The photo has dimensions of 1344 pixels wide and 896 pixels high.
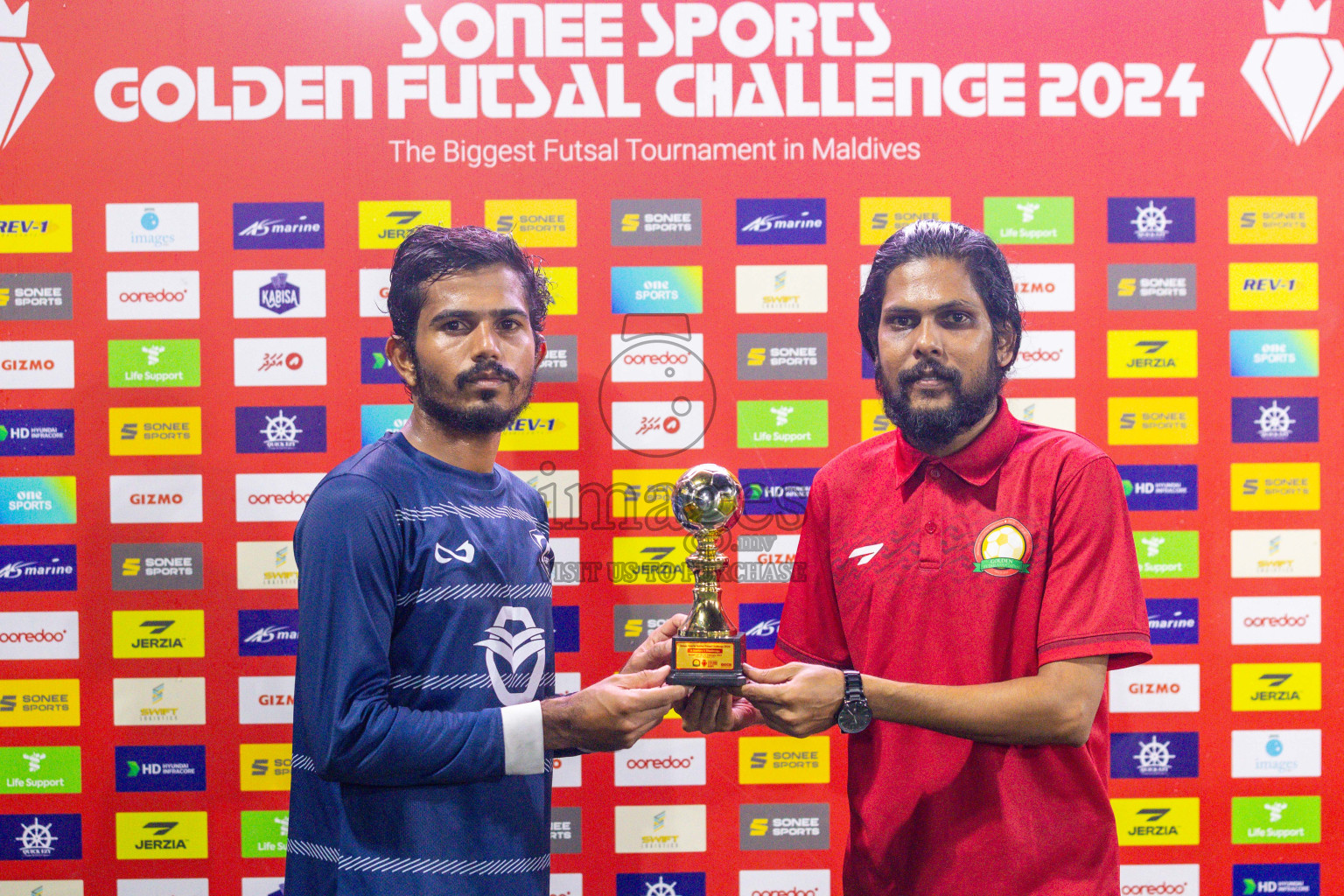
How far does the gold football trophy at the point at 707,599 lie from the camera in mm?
1703

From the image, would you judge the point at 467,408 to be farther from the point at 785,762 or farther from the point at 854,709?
the point at 785,762

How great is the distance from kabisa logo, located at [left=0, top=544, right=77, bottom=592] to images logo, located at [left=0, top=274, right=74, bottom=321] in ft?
2.41

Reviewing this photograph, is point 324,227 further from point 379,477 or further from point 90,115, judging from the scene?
point 379,477

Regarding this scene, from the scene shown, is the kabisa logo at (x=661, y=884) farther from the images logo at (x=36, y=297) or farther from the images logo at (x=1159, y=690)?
the images logo at (x=36, y=297)

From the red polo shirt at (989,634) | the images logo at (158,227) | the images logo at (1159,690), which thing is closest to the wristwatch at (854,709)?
the red polo shirt at (989,634)

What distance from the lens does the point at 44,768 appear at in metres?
2.74

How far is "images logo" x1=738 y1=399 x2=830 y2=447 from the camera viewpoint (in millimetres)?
2713

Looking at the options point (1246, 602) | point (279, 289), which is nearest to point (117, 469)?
point (279, 289)

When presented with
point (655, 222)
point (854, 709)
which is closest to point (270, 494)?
point (655, 222)

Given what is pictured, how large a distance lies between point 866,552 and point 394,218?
1821mm

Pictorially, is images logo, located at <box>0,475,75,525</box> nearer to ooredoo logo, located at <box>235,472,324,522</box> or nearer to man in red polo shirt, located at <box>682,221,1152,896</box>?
ooredoo logo, located at <box>235,472,324,522</box>

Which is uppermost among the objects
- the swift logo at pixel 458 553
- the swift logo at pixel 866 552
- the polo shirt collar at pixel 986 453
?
the polo shirt collar at pixel 986 453

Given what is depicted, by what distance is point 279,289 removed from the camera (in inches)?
106

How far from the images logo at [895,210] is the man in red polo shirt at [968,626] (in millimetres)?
895
